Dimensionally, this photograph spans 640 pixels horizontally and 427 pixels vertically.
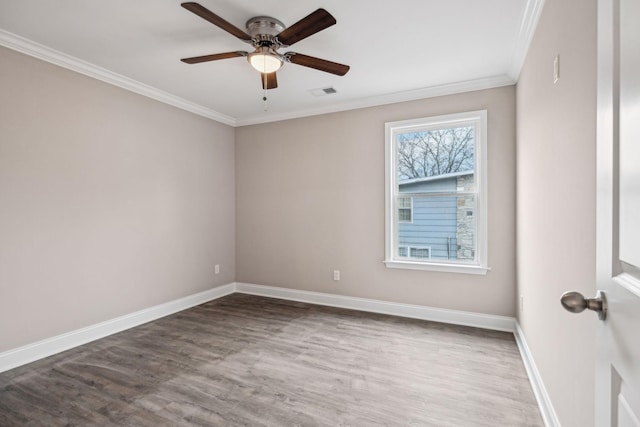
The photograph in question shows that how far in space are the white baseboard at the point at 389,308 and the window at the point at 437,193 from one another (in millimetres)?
486

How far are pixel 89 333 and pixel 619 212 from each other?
392 centimetres

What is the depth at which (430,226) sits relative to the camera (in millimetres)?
→ 3742

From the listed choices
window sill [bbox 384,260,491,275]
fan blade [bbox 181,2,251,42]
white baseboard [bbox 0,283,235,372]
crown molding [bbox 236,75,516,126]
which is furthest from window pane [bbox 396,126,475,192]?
white baseboard [bbox 0,283,235,372]


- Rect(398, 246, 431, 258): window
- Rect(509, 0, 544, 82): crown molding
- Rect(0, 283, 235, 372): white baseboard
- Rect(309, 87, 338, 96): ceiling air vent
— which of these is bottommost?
Rect(0, 283, 235, 372): white baseboard

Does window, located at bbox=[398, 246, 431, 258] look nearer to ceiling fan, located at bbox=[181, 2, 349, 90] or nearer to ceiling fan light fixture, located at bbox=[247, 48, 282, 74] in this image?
ceiling fan, located at bbox=[181, 2, 349, 90]

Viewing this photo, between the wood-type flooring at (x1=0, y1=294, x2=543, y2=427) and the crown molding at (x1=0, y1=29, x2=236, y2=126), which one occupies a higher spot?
the crown molding at (x1=0, y1=29, x2=236, y2=126)

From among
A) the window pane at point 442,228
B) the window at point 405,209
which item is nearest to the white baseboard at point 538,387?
the window pane at point 442,228

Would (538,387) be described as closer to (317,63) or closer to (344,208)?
(344,208)

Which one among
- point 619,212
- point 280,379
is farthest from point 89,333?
point 619,212

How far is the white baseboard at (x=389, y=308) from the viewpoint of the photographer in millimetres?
3406

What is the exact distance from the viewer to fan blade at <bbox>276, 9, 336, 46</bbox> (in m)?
1.91

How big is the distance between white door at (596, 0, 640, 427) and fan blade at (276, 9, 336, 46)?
4.88ft

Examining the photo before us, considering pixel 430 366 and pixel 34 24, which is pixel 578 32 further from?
pixel 34 24

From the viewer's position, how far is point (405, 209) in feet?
12.7
